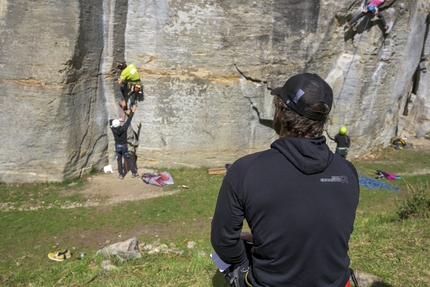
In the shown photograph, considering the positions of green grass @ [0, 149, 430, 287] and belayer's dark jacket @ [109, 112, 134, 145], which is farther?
belayer's dark jacket @ [109, 112, 134, 145]

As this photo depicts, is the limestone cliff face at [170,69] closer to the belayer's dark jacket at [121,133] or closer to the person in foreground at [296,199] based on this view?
the belayer's dark jacket at [121,133]

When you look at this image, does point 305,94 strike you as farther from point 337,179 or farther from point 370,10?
point 370,10

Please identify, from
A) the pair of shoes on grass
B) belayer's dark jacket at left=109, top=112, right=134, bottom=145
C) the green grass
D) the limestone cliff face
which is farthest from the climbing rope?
the pair of shoes on grass

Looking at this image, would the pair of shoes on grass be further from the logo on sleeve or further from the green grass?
the logo on sleeve

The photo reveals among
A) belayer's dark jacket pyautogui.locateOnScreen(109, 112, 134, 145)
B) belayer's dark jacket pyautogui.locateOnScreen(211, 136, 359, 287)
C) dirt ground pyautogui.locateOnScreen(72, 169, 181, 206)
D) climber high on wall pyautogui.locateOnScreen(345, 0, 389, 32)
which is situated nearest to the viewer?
belayer's dark jacket pyautogui.locateOnScreen(211, 136, 359, 287)

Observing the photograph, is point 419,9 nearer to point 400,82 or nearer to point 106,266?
point 400,82

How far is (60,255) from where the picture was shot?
6.16 meters

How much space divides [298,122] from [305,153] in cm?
20

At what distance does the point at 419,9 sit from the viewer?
38.6ft

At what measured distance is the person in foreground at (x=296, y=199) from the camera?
1840 mm

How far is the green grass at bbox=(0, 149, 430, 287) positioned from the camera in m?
4.08

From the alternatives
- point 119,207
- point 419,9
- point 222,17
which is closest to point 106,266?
point 119,207

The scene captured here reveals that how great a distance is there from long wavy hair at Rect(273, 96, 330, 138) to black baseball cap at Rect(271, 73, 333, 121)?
19 millimetres

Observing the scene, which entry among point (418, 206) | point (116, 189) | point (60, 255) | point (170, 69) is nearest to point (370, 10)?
point (170, 69)
